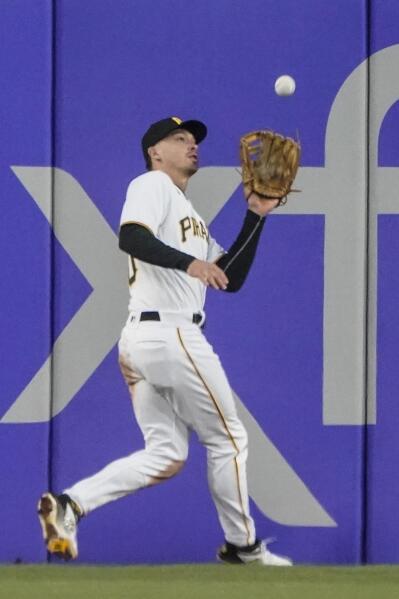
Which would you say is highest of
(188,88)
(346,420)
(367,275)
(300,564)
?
(188,88)

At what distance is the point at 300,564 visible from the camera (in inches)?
233

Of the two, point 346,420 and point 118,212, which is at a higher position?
point 118,212

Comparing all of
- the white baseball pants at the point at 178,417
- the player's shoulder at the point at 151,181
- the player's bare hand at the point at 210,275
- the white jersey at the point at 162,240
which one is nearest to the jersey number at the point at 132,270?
the white jersey at the point at 162,240

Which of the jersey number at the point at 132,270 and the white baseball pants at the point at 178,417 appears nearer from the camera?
the white baseball pants at the point at 178,417

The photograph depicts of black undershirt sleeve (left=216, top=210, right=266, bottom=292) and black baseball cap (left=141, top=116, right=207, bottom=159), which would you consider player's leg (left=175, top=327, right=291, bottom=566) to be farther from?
black baseball cap (left=141, top=116, right=207, bottom=159)

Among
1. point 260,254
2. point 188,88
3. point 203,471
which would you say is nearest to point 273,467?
point 203,471

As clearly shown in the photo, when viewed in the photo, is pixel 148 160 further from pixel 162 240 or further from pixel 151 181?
pixel 162 240

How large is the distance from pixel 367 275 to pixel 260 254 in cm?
41

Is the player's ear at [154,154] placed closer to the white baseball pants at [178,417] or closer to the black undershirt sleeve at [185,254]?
the black undershirt sleeve at [185,254]

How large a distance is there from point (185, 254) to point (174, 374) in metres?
0.50

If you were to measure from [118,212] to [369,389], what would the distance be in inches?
45.0

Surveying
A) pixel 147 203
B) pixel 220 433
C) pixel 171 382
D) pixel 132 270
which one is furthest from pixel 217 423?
pixel 147 203

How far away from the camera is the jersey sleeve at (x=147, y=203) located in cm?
539

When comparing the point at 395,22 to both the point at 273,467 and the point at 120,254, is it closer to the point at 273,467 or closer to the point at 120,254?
the point at 120,254
